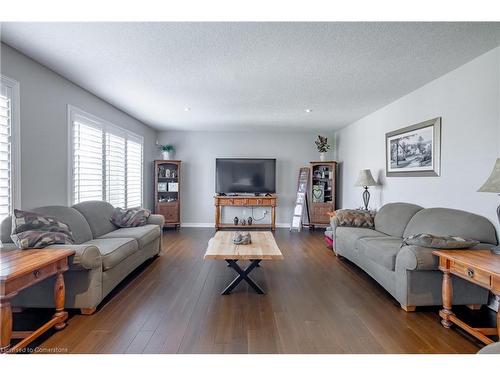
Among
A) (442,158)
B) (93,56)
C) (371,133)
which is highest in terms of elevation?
(93,56)

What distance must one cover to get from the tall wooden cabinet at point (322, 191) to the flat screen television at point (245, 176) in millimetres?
1000

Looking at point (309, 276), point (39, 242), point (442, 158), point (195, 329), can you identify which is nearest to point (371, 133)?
point (442, 158)

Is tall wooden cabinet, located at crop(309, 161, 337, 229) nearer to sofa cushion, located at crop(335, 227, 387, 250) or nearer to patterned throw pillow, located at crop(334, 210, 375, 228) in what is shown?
patterned throw pillow, located at crop(334, 210, 375, 228)

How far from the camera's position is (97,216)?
3.58m

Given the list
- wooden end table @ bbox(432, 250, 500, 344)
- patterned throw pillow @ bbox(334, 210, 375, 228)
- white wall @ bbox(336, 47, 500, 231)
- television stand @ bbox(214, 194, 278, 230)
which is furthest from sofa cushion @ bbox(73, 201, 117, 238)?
white wall @ bbox(336, 47, 500, 231)

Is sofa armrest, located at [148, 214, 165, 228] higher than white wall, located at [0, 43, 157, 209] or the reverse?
the reverse

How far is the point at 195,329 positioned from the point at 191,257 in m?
2.08

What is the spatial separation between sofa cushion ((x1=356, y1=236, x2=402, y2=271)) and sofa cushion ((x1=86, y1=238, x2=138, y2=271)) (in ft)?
8.91

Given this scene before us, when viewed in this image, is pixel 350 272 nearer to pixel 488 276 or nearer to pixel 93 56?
pixel 488 276

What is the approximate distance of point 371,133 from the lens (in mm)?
5020

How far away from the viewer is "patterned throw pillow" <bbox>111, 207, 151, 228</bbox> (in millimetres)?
3945

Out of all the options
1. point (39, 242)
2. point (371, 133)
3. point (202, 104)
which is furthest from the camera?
point (371, 133)

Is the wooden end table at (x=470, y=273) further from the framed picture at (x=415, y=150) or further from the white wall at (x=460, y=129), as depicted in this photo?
the framed picture at (x=415, y=150)

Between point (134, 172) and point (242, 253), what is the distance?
3.79 meters
